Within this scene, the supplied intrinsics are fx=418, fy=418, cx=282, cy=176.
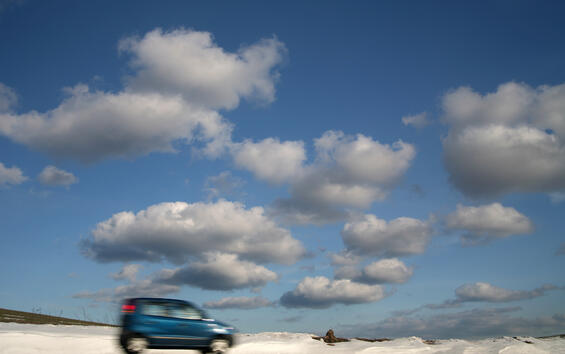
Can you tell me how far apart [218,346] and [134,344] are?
10.1 ft

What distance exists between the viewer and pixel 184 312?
14.8 meters

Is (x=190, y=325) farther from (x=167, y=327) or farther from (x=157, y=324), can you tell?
(x=157, y=324)

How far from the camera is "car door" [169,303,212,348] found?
14480 millimetres

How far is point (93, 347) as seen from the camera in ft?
55.3

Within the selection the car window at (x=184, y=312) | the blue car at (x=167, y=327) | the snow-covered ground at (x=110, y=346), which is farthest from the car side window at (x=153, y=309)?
the snow-covered ground at (x=110, y=346)

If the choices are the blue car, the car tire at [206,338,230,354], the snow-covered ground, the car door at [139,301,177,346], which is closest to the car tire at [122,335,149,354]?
the blue car

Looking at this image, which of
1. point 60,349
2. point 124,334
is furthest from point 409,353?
point 60,349

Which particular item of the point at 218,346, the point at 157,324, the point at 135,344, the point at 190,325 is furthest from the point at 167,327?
the point at 218,346

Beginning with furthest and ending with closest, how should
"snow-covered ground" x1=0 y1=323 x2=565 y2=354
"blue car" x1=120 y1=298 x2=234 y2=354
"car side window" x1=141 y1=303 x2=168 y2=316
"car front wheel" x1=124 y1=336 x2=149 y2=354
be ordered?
"snow-covered ground" x1=0 y1=323 x2=565 y2=354, "car side window" x1=141 y1=303 x2=168 y2=316, "blue car" x1=120 y1=298 x2=234 y2=354, "car front wheel" x1=124 y1=336 x2=149 y2=354

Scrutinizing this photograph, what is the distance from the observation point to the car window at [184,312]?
14.6 m

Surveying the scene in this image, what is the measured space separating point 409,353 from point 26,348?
54.5 feet

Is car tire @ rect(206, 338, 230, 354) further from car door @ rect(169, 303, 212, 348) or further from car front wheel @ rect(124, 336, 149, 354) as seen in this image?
car front wheel @ rect(124, 336, 149, 354)

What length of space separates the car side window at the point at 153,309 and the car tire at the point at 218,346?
2187mm

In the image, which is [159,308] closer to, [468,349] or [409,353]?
[409,353]
